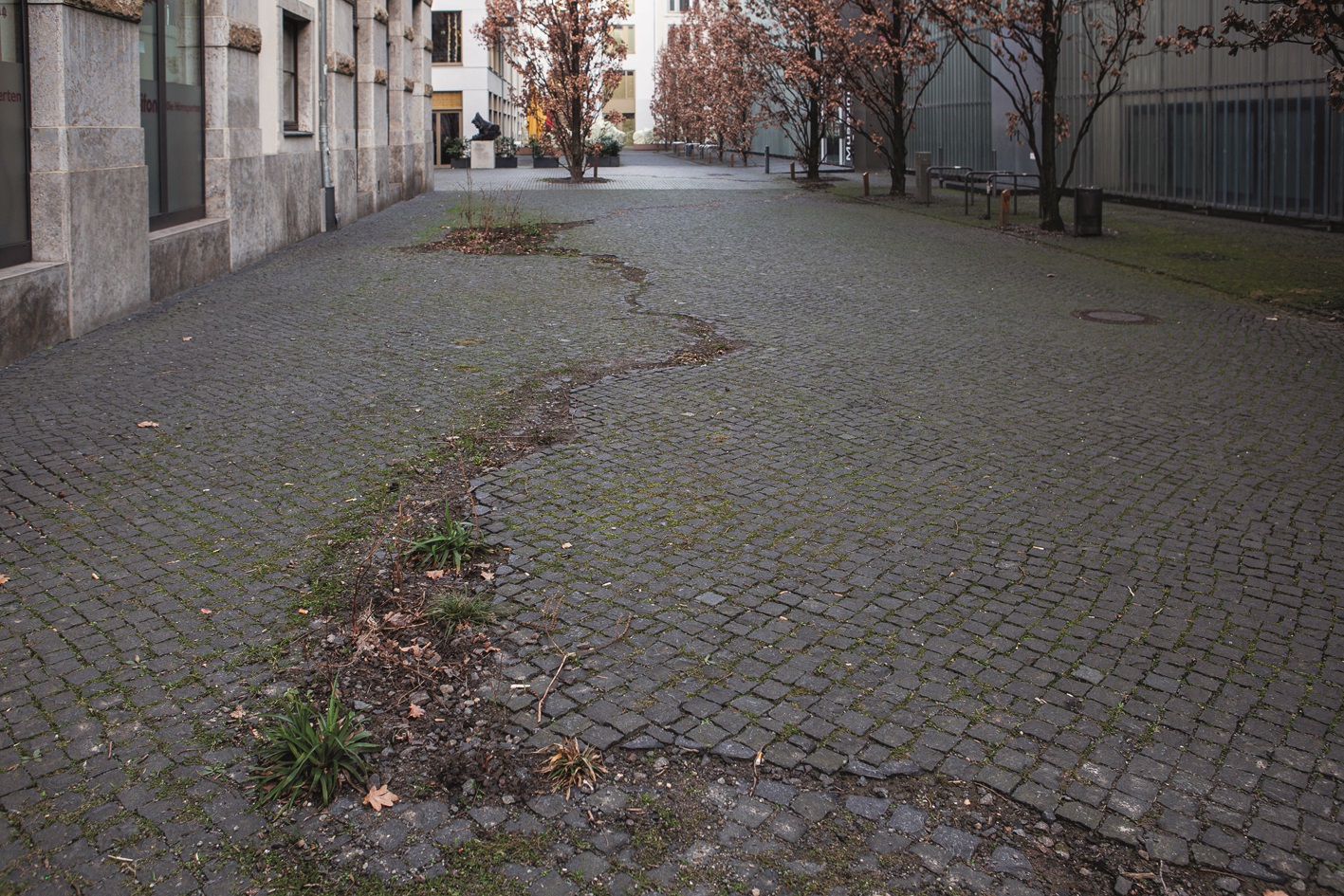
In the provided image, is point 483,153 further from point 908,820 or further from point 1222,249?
point 908,820

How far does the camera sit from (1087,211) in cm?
1894

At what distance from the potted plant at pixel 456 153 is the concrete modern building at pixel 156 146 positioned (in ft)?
95.5

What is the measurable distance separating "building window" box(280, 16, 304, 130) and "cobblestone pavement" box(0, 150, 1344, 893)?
317 inches

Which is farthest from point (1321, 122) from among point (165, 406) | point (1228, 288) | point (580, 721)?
point (580, 721)

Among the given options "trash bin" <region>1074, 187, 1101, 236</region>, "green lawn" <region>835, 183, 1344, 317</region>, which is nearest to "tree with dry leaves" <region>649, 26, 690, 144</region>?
"green lawn" <region>835, 183, 1344, 317</region>

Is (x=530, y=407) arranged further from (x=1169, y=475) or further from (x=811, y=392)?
(x=1169, y=475)

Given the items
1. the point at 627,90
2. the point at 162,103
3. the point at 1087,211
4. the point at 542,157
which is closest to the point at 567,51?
the point at 1087,211

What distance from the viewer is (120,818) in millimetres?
3492

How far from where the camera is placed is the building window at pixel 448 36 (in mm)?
63688

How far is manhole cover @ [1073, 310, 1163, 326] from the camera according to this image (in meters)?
11.5

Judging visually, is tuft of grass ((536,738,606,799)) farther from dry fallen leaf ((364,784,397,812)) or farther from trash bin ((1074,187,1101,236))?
trash bin ((1074,187,1101,236))

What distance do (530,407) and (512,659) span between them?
3633mm

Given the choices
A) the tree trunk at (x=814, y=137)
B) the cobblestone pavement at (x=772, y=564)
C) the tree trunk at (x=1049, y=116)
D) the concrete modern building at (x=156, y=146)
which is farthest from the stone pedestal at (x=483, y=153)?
the cobblestone pavement at (x=772, y=564)

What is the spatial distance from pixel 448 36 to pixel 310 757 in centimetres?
6437
